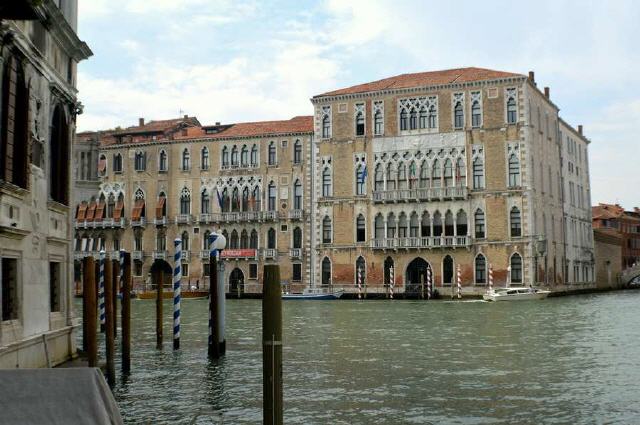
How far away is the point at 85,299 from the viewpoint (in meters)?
10.3

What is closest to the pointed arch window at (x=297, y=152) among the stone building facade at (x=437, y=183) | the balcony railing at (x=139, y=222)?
the stone building facade at (x=437, y=183)

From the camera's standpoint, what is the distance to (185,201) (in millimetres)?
43688

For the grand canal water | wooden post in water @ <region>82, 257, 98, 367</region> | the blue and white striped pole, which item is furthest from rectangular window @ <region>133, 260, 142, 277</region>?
wooden post in water @ <region>82, 257, 98, 367</region>

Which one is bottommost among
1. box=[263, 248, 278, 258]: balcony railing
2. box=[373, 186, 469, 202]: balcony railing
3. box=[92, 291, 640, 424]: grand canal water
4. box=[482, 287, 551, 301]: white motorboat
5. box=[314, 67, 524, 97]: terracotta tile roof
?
box=[92, 291, 640, 424]: grand canal water

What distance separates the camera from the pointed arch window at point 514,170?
1459 inches

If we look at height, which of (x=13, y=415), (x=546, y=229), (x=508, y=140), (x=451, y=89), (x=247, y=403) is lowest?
(x=247, y=403)

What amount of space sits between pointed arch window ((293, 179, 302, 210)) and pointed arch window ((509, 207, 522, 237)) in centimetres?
1104

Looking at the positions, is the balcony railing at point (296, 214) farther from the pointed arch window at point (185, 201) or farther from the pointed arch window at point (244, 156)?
the pointed arch window at point (185, 201)

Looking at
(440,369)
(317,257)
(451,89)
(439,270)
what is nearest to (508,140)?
(451,89)

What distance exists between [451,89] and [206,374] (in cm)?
2933

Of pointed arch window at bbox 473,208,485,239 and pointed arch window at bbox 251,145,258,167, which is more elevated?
pointed arch window at bbox 251,145,258,167

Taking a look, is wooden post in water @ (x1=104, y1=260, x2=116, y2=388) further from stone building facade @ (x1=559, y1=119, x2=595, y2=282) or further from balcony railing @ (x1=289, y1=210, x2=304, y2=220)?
stone building facade @ (x1=559, y1=119, x2=595, y2=282)

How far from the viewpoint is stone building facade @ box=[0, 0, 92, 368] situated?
8.61 m

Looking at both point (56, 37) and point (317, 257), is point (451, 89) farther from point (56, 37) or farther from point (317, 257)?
point (56, 37)
